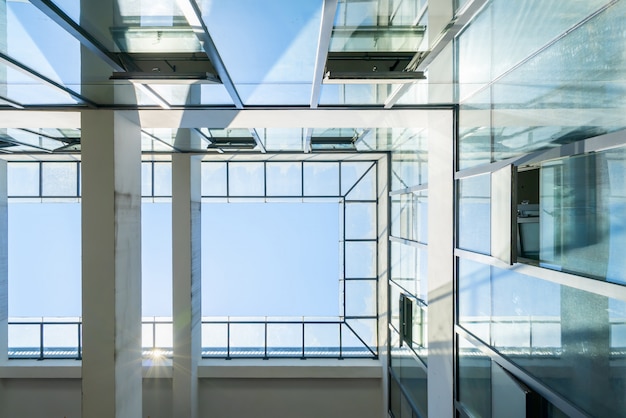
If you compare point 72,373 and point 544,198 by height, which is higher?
point 544,198

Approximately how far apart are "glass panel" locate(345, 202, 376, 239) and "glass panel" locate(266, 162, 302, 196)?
7.30ft

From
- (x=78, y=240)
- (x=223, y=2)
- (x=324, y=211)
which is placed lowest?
(x=78, y=240)

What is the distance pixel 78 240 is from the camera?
2147 centimetres

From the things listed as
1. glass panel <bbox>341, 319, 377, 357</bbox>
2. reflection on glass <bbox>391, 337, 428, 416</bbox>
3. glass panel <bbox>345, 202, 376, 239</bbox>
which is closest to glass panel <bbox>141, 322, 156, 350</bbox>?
glass panel <bbox>341, 319, 377, 357</bbox>

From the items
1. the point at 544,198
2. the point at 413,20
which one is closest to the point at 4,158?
the point at 413,20

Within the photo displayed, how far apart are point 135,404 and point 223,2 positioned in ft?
28.5

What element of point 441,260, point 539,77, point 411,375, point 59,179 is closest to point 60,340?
point 59,179

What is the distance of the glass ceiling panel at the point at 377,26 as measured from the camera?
17.3ft

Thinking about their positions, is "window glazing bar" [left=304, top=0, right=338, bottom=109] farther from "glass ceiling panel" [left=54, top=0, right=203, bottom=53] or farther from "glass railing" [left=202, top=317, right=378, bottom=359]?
"glass railing" [left=202, top=317, right=378, bottom=359]

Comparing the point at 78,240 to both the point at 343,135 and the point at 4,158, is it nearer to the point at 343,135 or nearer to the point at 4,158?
the point at 4,158

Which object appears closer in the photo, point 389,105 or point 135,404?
point 389,105

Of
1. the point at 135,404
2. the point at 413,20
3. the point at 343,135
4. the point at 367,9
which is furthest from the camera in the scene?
the point at 343,135

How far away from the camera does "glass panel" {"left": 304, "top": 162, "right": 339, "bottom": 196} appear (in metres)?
18.9

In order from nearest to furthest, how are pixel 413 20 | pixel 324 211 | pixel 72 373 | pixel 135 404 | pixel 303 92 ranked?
pixel 413 20 < pixel 303 92 < pixel 135 404 < pixel 72 373 < pixel 324 211
